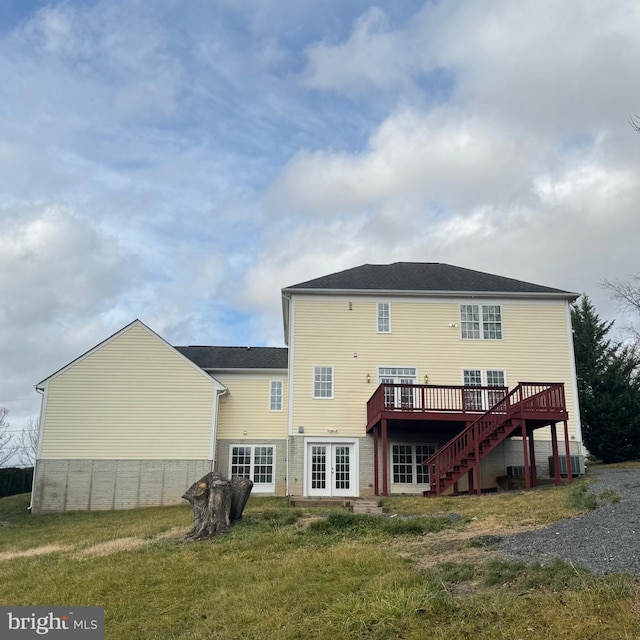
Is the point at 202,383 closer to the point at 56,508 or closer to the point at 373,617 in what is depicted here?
the point at 56,508

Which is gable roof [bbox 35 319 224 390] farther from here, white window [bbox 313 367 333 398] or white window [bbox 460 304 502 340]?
white window [bbox 460 304 502 340]

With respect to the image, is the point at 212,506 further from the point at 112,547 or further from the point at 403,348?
Answer: the point at 403,348

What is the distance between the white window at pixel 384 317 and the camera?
23547 mm

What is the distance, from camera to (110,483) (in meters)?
23.0

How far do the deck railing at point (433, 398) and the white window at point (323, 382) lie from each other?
1.73m

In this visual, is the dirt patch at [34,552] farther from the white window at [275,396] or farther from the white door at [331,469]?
the white window at [275,396]

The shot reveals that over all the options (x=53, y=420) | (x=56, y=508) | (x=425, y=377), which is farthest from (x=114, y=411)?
(x=425, y=377)

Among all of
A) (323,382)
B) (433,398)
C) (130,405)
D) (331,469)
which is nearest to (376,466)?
(331,469)

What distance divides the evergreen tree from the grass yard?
690 inches

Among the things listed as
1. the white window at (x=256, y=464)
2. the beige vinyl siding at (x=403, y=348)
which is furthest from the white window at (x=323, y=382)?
the white window at (x=256, y=464)

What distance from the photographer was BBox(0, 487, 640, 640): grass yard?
5.81 meters

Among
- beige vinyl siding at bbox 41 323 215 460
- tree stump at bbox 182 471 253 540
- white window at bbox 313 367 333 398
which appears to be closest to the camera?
tree stump at bbox 182 471 253 540

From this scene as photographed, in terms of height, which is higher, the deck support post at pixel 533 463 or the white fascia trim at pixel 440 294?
the white fascia trim at pixel 440 294

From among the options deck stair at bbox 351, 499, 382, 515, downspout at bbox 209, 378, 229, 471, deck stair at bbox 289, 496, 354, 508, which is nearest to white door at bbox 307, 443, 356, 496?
deck stair at bbox 289, 496, 354, 508
